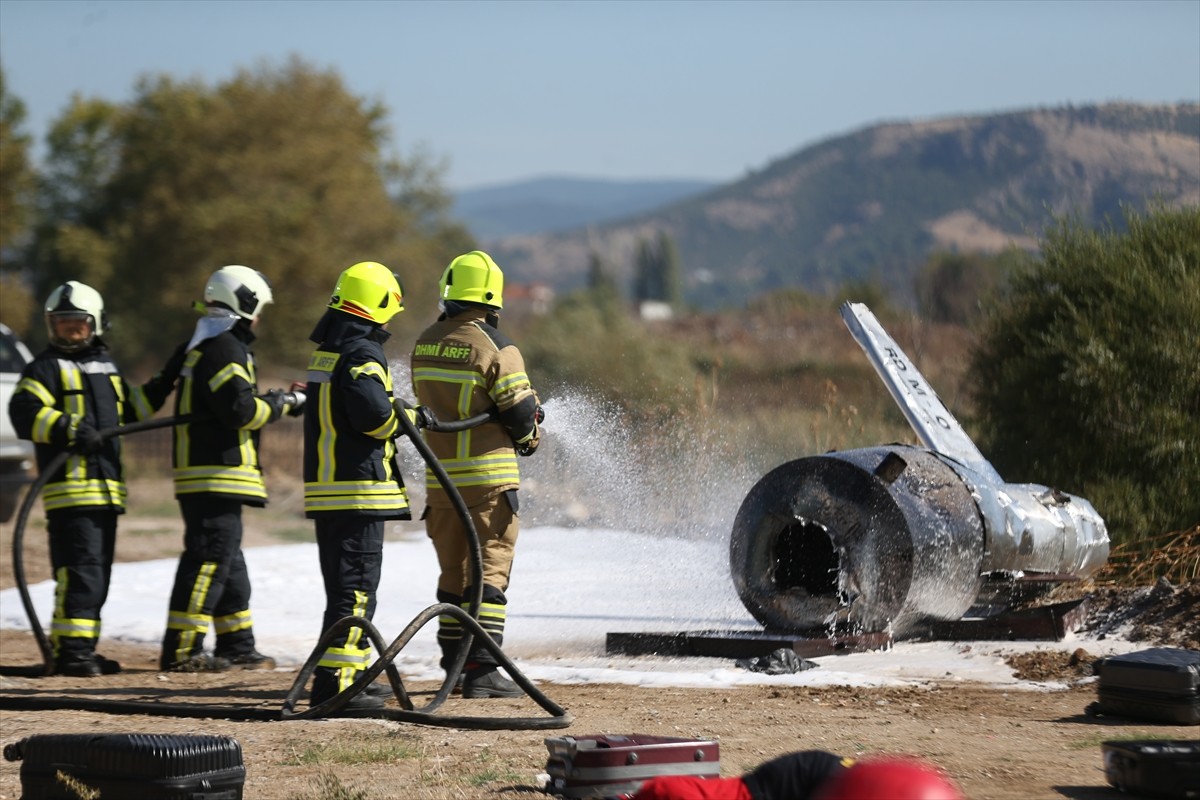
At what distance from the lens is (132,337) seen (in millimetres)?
30641

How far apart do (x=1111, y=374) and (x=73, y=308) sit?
23.7 ft

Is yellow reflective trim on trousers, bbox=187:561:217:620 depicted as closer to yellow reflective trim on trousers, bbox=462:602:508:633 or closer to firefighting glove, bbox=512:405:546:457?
yellow reflective trim on trousers, bbox=462:602:508:633

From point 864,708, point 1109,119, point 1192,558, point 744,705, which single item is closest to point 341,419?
point 744,705

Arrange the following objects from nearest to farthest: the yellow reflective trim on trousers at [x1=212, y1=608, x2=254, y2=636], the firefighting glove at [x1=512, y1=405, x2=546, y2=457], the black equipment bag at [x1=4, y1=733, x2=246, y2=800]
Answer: the black equipment bag at [x1=4, y1=733, x2=246, y2=800] → the firefighting glove at [x1=512, y1=405, x2=546, y2=457] → the yellow reflective trim on trousers at [x1=212, y1=608, x2=254, y2=636]

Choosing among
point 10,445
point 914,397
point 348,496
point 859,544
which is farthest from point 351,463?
point 10,445

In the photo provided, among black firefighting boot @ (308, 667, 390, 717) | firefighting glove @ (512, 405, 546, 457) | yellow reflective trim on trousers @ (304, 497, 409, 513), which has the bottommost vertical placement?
black firefighting boot @ (308, 667, 390, 717)

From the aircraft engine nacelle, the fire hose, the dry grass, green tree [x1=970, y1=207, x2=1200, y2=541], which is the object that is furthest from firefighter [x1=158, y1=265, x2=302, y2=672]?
green tree [x1=970, y1=207, x2=1200, y2=541]

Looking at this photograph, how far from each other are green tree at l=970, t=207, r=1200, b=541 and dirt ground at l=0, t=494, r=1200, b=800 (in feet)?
7.20

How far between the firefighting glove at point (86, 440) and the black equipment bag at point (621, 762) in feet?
14.2

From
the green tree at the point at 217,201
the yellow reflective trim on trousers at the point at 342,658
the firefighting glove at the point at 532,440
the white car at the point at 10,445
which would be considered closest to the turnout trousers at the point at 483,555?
the firefighting glove at the point at 532,440

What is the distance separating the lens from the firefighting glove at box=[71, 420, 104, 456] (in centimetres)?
836

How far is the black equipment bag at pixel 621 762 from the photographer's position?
489 cm

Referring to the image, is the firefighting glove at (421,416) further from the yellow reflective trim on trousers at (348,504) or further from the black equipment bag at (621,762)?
the black equipment bag at (621,762)

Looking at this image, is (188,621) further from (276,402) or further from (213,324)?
(213,324)
